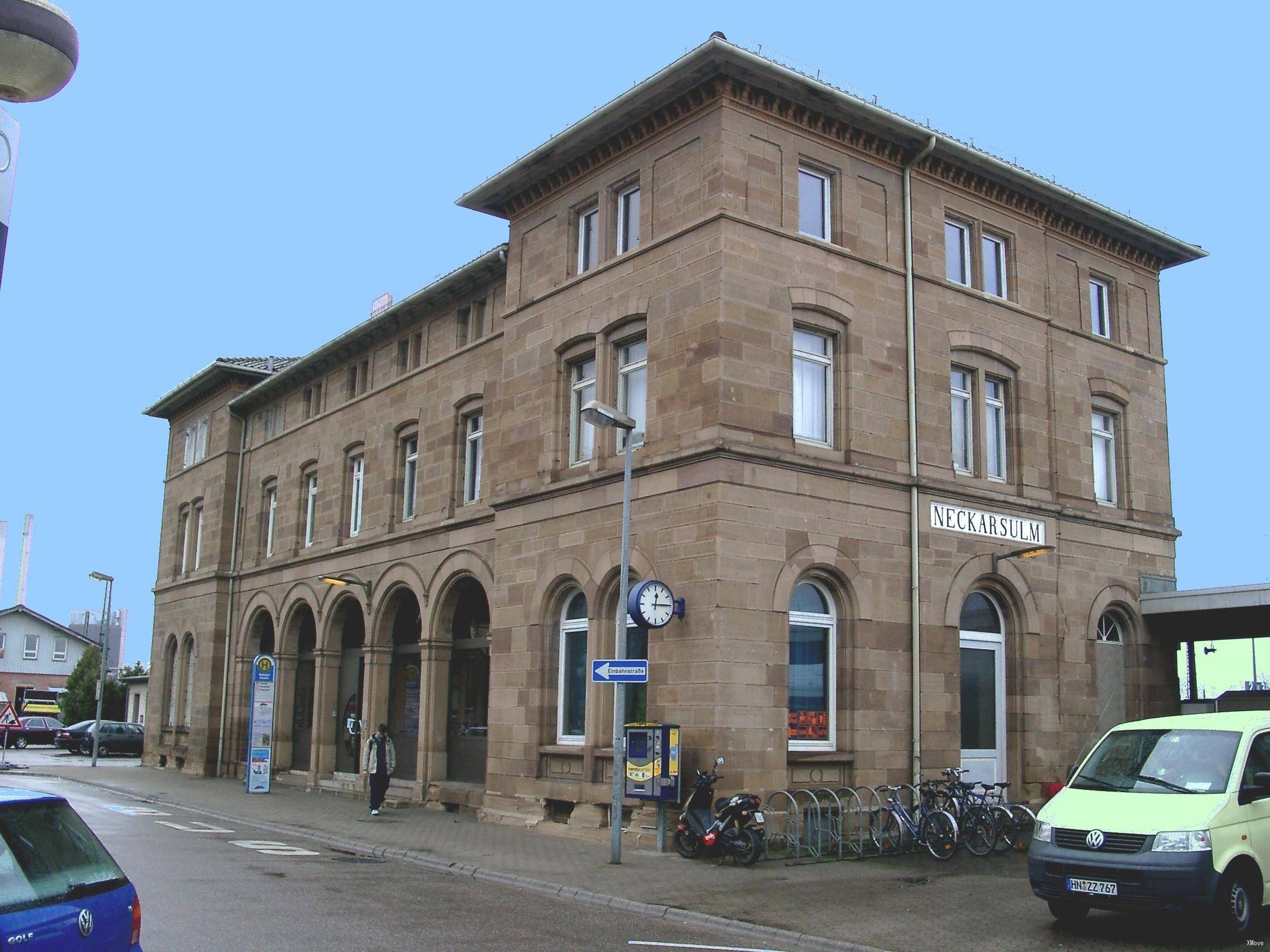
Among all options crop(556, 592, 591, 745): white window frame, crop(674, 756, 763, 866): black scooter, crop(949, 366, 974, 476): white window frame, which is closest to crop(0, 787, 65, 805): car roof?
crop(674, 756, 763, 866): black scooter

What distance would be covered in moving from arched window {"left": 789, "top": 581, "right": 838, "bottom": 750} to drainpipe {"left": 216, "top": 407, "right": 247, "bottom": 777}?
904 inches

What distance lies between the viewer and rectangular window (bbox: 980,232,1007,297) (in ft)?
76.1

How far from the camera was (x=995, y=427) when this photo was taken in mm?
22859

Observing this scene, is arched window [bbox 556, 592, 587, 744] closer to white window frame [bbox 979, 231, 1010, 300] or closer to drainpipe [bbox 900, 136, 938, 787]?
drainpipe [bbox 900, 136, 938, 787]

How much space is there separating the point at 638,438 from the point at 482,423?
22.6ft

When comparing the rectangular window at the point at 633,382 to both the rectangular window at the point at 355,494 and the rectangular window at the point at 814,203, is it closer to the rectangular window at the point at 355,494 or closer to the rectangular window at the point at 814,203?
the rectangular window at the point at 814,203

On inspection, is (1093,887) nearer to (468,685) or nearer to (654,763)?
(654,763)

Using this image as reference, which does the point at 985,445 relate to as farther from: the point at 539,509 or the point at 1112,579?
the point at 539,509

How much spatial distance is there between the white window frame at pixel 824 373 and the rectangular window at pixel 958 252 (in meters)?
3.64

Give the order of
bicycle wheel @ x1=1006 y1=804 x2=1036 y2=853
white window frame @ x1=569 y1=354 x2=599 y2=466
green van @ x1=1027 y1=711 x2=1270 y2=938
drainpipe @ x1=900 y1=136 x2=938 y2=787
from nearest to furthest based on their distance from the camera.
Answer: green van @ x1=1027 y1=711 x2=1270 y2=938, bicycle wheel @ x1=1006 y1=804 x2=1036 y2=853, drainpipe @ x1=900 y1=136 x2=938 y2=787, white window frame @ x1=569 y1=354 x2=599 y2=466

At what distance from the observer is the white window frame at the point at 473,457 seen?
1046 inches

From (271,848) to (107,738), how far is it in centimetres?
3766

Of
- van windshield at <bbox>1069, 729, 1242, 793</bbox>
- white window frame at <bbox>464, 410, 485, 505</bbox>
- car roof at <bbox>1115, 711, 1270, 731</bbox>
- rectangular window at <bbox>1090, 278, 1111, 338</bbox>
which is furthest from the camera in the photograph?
white window frame at <bbox>464, 410, 485, 505</bbox>

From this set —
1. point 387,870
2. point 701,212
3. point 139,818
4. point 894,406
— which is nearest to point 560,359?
point 701,212
